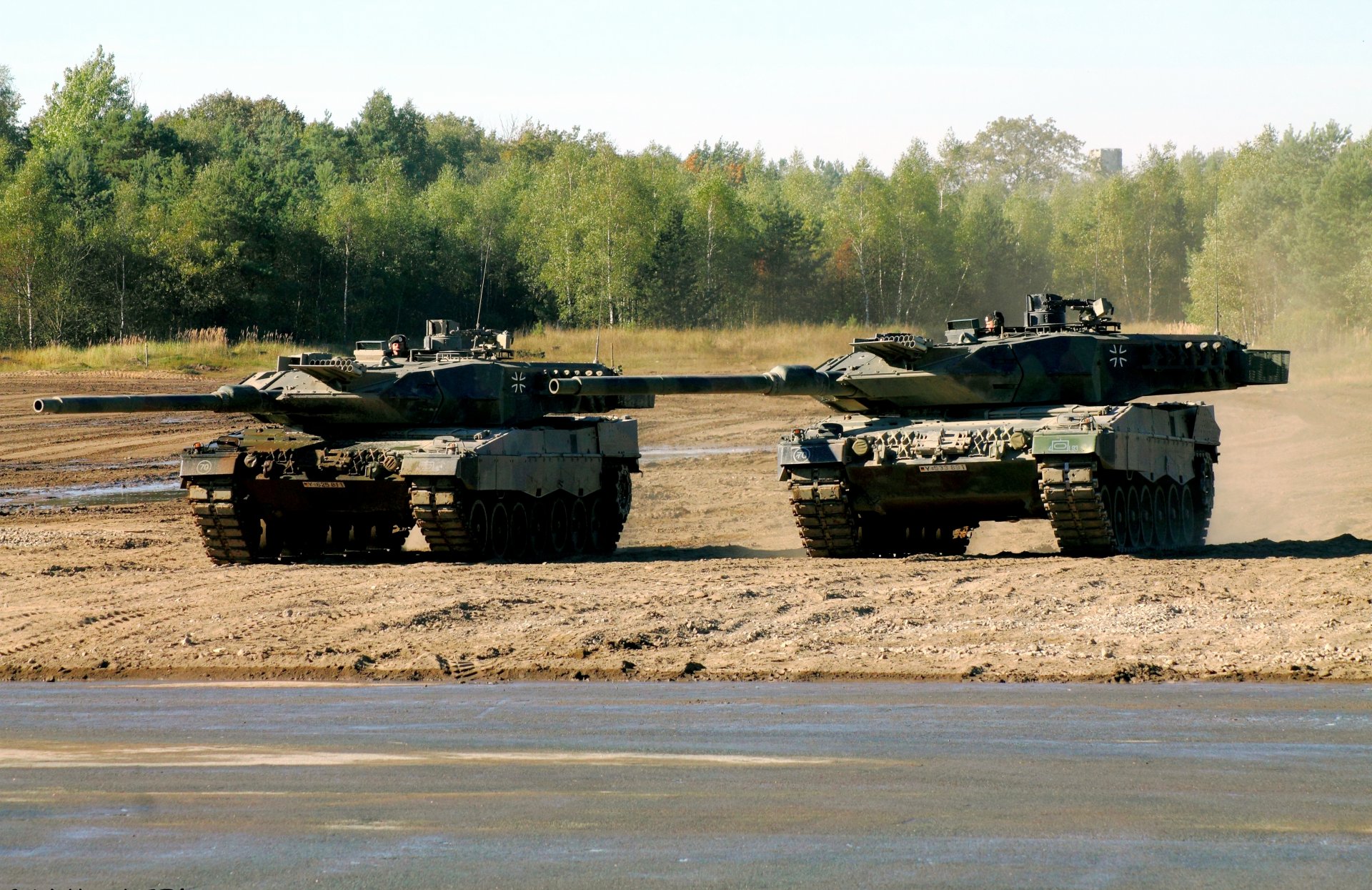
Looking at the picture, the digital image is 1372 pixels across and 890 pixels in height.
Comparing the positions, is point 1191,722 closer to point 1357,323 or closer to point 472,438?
point 472,438

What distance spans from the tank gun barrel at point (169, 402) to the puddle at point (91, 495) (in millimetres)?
9035

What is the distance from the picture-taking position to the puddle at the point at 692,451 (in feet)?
117

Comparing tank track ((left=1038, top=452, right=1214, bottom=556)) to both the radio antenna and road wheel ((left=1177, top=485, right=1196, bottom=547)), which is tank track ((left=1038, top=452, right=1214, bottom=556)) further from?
the radio antenna

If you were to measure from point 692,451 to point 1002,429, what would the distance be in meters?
18.7

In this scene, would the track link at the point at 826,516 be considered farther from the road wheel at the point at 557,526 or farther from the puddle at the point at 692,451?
the puddle at the point at 692,451

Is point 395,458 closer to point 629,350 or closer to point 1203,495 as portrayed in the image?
point 1203,495

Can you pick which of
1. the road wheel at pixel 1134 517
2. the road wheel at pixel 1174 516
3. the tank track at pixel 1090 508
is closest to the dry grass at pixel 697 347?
the road wheel at pixel 1174 516

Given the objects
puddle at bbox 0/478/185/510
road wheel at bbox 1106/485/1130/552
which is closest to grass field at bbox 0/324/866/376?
puddle at bbox 0/478/185/510

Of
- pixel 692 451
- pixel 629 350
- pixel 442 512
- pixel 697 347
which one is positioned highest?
pixel 697 347

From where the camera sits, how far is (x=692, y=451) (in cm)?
3681

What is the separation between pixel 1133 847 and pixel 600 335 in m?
56.0

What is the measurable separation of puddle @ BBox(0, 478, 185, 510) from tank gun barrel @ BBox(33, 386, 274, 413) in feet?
29.6

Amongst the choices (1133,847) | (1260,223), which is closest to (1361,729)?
Result: (1133,847)

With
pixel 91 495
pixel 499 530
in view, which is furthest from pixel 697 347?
pixel 499 530
